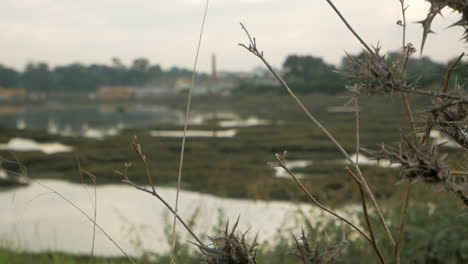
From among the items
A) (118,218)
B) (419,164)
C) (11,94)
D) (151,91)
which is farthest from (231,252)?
(151,91)

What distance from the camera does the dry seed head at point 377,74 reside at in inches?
31.5

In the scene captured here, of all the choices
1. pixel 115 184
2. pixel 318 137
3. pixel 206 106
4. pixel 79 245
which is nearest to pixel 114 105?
pixel 206 106

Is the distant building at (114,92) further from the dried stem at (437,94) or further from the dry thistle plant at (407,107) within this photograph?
the dried stem at (437,94)

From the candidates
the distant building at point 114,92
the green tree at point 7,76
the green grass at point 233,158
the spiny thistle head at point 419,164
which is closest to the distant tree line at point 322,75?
the spiny thistle head at point 419,164

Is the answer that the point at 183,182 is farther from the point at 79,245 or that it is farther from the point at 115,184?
the point at 79,245

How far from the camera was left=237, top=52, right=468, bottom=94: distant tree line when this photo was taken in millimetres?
940

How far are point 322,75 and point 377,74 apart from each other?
33.1 m

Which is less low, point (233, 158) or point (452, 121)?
point (452, 121)

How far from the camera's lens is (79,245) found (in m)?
10.8

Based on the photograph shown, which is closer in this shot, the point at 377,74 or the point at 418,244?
the point at 377,74

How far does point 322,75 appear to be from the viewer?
33.2m

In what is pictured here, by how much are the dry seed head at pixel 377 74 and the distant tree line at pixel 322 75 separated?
21mm

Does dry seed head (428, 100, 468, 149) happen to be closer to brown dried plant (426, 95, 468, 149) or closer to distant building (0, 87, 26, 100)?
brown dried plant (426, 95, 468, 149)

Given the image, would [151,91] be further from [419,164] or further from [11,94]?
[419,164]
